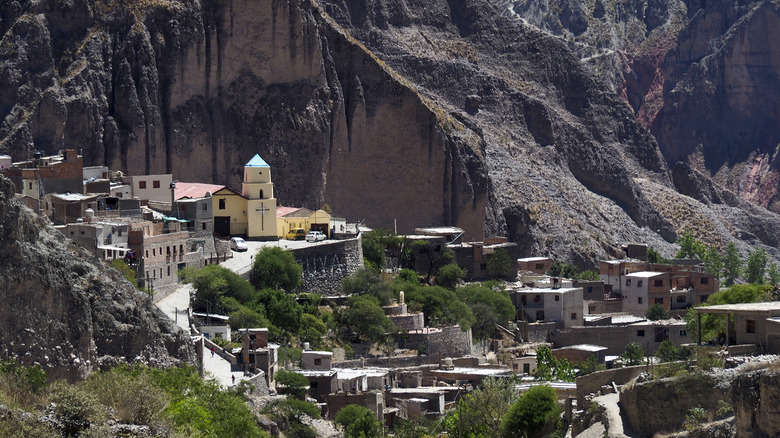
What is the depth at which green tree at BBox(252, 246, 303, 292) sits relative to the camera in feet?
257

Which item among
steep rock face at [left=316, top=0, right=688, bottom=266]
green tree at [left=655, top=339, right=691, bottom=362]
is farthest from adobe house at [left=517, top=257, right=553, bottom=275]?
green tree at [left=655, top=339, right=691, bottom=362]

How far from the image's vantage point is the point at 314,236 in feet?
284

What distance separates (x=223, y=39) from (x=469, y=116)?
111 ft

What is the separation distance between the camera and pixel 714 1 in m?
195

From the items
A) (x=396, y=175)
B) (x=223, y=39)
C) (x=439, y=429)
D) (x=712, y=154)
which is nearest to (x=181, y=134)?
(x=223, y=39)

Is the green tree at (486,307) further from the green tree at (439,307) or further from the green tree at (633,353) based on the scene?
the green tree at (633,353)

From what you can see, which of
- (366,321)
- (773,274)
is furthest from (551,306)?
(773,274)

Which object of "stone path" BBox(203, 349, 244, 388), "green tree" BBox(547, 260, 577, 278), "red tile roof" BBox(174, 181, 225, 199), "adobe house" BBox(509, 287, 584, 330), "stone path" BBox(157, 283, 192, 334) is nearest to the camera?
"stone path" BBox(203, 349, 244, 388)

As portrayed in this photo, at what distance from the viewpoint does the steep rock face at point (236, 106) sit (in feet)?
301

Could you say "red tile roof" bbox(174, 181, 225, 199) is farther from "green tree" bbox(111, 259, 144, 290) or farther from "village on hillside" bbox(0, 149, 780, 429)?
"green tree" bbox(111, 259, 144, 290)

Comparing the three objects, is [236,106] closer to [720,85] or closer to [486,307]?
[486,307]

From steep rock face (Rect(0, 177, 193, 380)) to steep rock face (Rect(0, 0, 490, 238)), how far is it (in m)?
35.9

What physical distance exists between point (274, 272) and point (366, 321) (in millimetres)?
4328

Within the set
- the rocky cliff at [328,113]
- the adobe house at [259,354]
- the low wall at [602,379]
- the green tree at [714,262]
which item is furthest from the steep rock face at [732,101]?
the low wall at [602,379]
